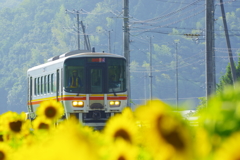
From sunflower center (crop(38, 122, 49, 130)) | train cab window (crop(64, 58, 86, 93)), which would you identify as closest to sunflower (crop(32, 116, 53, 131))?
sunflower center (crop(38, 122, 49, 130))

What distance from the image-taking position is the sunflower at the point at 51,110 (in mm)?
3103

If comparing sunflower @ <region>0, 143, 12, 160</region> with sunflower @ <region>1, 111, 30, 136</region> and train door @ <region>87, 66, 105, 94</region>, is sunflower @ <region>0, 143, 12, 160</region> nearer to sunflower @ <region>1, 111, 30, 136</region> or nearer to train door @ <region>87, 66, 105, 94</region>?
sunflower @ <region>1, 111, 30, 136</region>

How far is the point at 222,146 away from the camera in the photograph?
3.02ft

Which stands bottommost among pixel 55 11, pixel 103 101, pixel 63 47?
pixel 103 101

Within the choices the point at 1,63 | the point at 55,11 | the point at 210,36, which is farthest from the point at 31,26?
the point at 210,36

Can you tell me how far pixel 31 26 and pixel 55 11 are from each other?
11.0 m

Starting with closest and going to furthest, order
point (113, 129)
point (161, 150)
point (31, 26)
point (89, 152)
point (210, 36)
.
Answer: point (89, 152) → point (161, 150) → point (113, 129) → point (210, 36) → point (31, 26)

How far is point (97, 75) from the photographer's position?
1856cm

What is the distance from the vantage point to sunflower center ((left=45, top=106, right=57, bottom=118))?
10.2 feet

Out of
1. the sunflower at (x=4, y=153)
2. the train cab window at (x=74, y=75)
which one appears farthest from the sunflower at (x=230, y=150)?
the train cab window at (x=74, y=75)

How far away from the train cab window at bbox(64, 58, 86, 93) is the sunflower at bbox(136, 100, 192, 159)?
667 inches

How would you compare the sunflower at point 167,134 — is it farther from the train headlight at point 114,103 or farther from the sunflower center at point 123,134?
the train headlight at point 114,103

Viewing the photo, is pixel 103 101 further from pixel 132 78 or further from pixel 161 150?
pixel 132 78

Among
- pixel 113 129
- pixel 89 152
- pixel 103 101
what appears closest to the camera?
pixel 89 152
